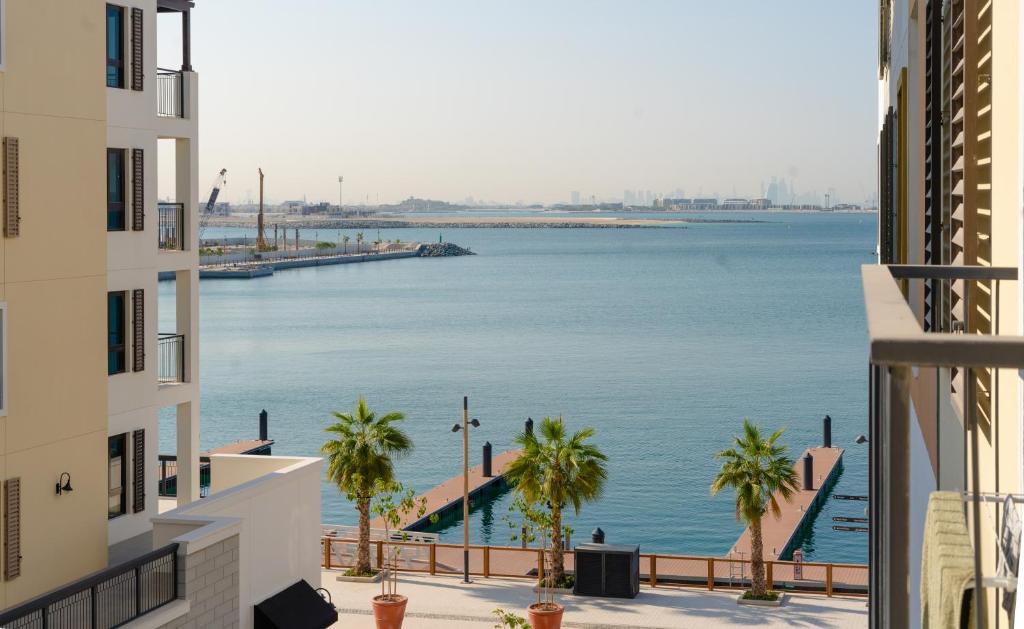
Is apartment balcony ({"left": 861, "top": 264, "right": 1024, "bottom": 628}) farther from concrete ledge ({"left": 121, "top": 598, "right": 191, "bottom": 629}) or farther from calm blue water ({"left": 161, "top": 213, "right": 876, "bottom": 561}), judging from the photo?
calm blue water ({"left": 161, "top": 213, "right": 876, "bottom": 561})

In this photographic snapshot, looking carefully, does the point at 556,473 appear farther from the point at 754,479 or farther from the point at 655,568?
the point at 754,479

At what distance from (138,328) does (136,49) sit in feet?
14.4

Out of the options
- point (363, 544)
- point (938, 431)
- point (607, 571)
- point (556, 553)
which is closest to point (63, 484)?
point (938, 431)

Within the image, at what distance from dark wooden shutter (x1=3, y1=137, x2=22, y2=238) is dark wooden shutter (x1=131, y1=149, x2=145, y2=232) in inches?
159

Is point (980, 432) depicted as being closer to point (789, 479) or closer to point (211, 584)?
point (211, 584)

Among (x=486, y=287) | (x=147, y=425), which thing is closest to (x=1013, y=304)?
(x=147, y=425)

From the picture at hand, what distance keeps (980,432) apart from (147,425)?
16439 mm

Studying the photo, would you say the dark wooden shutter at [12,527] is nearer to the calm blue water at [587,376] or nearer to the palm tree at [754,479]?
the palm tree at [754,479]

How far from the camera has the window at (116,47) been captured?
65.8ft

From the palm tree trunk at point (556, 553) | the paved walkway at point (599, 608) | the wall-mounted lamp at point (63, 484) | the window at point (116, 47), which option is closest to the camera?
the wall-mounted lamp at point (63, 484)

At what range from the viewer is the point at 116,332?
1994 cm

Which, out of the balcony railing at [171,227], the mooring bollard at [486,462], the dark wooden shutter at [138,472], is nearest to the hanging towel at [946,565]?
the dark wooden shutter at [138,472]

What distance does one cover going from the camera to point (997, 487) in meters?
4.69

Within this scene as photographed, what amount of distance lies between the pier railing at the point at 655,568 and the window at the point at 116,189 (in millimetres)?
15013
